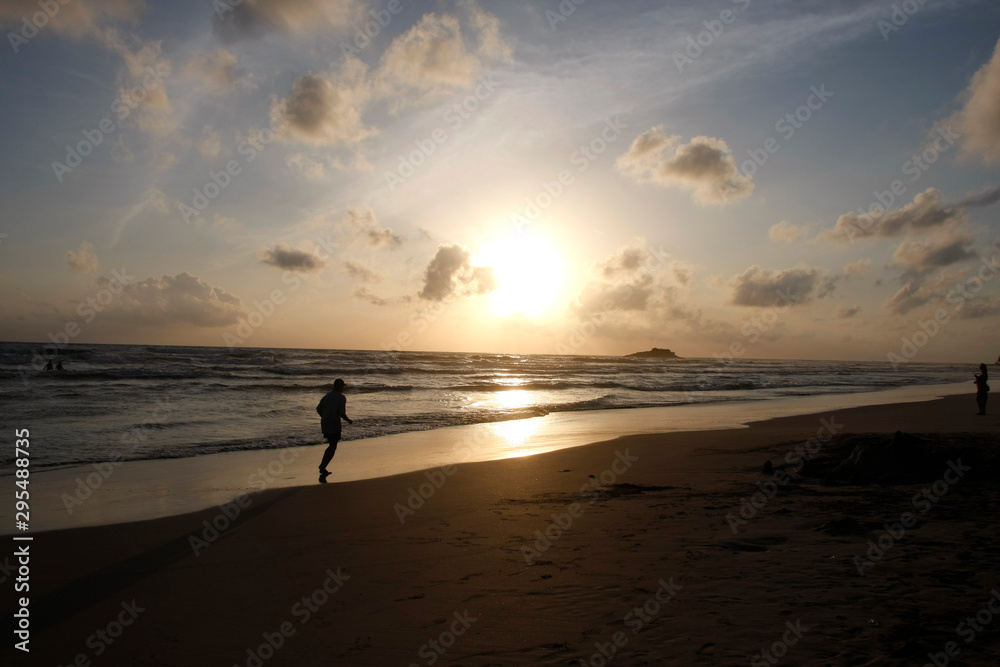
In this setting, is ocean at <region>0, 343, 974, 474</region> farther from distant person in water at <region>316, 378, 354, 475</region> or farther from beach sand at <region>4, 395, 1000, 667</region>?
beach sand at <region>4, 395, 1000, 667</region>

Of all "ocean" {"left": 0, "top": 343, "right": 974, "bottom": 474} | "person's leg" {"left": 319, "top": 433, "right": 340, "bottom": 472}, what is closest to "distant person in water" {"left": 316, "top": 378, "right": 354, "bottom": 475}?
"person's leg" {"left": 319, "top": 433, "right": 340, "bottom": 472}

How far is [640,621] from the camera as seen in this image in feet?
14.9

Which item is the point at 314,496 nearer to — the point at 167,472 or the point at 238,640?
the point at 167,472

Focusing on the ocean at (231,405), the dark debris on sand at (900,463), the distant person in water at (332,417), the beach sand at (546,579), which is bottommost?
the beach sand at (546,579)

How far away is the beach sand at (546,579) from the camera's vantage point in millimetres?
4215

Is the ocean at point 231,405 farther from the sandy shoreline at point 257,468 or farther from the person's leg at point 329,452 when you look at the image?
the person's leg at point 329,452

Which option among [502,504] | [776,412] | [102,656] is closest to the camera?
[102,656]

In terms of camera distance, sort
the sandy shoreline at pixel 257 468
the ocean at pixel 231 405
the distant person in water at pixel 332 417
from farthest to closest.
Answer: the ocean at pixel 231 405
the distant person in water at pixel 332 417
the sandy shoreline at pixel 257 468

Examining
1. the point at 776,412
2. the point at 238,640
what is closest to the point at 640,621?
the point at 238,640

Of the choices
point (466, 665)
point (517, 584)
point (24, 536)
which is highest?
point (24, 536)

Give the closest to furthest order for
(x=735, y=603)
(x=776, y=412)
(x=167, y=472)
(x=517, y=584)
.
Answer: (x=735, y=603) → (x=517, y=584) → (x=167, y=472) → (x=776, y=412)

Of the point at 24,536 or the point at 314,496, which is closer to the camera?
the point at 24,536

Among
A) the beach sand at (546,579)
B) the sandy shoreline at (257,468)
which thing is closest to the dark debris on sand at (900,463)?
the beach sand at (546,579)

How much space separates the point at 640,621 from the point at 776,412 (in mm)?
23182
